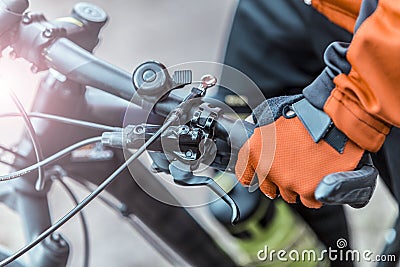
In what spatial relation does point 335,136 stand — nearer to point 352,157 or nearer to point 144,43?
point 352,157

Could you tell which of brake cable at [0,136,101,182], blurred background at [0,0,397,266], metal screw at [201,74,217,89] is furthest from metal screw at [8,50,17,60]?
blurred background at [0,0,397,266]

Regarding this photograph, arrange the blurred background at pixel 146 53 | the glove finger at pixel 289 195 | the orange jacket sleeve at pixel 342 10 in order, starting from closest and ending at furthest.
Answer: the glove finger at pixel 289 195 < the orange jacket sleeve at pixel 342 10 < the blurred background at pixel 146 53

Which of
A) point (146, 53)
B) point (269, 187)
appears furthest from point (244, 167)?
point (146, 53)

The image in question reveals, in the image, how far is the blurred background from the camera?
80.0 inches

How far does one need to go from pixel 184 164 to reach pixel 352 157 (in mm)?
175

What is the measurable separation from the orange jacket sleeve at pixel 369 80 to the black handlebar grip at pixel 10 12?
0.35 metres

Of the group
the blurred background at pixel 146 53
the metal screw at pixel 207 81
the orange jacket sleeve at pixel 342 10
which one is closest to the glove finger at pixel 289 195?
the metal screw at pixel 207 81

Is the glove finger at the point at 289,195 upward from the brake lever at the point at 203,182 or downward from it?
downward

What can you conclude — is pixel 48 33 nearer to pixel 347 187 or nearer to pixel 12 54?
pixel 12 54

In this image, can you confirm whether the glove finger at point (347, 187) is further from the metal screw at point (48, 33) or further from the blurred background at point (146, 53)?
the blurred background at point (146, 53)

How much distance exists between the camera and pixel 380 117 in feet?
2.29

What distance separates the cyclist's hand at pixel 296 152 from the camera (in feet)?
2.33

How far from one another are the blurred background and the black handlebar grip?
1.00 m

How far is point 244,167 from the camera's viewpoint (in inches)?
28.1
